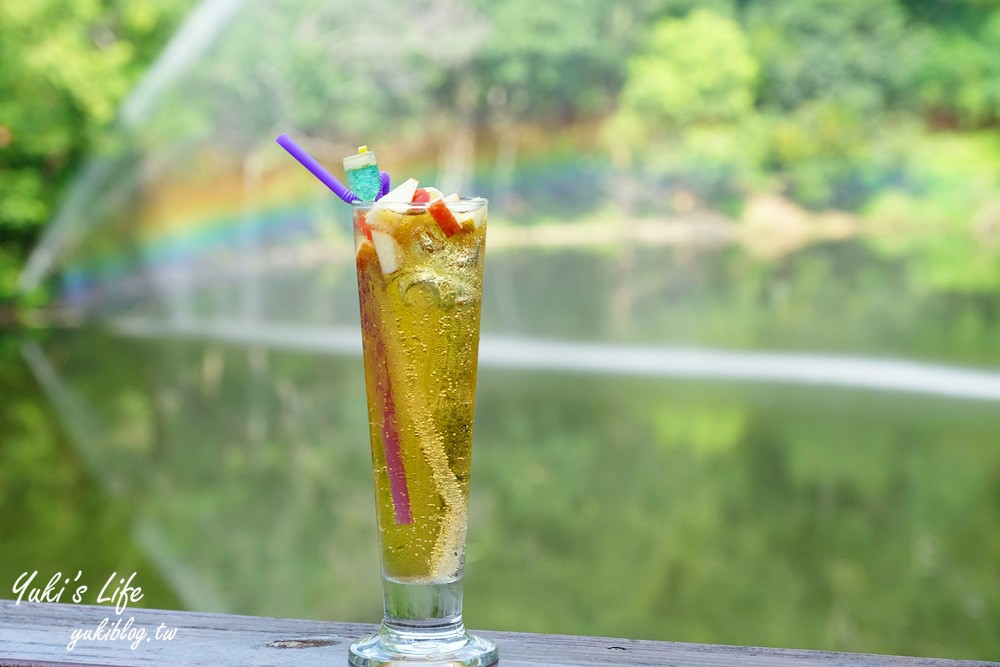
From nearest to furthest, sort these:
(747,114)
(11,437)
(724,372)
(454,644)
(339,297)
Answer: (454,644)
(11,437)
(724,372)
(339,297)
(747,114)

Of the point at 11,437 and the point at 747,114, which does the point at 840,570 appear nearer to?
the point at 11,437

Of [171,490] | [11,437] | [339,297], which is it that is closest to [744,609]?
[171,490]

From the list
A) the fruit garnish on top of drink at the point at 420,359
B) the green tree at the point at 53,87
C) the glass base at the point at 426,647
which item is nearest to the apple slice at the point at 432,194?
the fruit garnish on top of drink at the point at 420,359

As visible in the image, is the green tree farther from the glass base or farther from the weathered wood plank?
the glass base

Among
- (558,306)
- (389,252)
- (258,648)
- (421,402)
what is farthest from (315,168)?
(558,306)

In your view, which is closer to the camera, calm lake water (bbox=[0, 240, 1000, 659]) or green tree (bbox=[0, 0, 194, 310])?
calm lake water (bbox=[0, 240, 1000, 659])

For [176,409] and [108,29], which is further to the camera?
[108,29]

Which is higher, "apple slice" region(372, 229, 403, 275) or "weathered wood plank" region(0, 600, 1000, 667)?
"apple slice" region(372, 229, 403, 275)

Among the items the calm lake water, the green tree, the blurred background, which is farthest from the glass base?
the green tree
